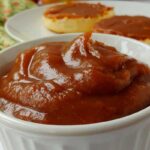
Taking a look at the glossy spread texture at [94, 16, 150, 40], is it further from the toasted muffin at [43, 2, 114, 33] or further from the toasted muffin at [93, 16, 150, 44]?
the toasted muffin at [43, 2, 114, 33]

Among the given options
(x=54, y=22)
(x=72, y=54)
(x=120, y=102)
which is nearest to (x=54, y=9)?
(x=54, y=22)

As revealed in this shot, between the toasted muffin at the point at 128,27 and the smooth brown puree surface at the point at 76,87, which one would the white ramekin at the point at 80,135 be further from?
the toasted muffin at the point at 128,27

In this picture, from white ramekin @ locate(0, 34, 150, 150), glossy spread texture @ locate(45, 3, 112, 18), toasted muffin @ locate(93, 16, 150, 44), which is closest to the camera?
white ramekin @ locate(0, 34, 150, 150)

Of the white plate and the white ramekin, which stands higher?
the white ramekin

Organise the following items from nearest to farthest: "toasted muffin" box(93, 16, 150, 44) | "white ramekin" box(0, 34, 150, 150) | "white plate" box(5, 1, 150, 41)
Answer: "white ramekin" box(0, 34, 150, 150) < "toasted muffin" box(93, 16, 150, 44) < "white plate" box(5, 1, 150, 41)

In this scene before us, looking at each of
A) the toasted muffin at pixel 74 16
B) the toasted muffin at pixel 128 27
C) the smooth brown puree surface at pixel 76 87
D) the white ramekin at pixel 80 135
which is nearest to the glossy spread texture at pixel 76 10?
the toasted muffin at pixel 74 16

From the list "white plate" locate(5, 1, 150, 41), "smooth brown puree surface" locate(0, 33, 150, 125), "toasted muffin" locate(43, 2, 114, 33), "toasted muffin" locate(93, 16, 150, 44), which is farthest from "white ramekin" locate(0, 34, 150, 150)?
"toasted muffin" locate(43, 2, 114, 33)

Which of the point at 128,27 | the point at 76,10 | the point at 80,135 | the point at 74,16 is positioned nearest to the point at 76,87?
the point at 80,135
